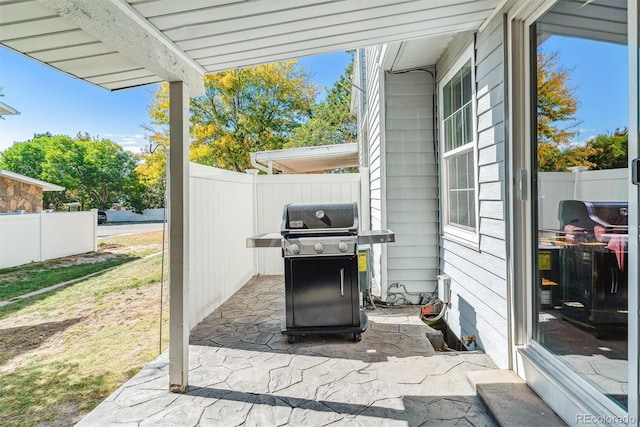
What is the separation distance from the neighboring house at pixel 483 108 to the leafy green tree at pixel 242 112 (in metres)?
12.4

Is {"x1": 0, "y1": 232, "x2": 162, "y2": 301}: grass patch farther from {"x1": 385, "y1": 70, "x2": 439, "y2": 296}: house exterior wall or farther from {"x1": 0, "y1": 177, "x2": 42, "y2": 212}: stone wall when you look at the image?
{"x1": 385, "y1": 70, "x2": 439, "y2": 296}: house exterior wall

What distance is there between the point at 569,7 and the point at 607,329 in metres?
1.64

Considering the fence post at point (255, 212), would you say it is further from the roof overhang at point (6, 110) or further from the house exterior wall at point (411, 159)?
the roof overhang at point (6, 110)

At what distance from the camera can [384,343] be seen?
3182mm

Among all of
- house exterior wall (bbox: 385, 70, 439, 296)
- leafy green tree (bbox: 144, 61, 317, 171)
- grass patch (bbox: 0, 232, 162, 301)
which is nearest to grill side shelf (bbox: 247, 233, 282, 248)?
house exterior wall (bbox: 385, 70, 439, 296)

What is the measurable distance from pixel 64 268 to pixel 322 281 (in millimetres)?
6764

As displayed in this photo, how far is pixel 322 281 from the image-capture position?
10.5 ft

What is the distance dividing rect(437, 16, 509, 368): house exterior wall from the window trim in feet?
0.17

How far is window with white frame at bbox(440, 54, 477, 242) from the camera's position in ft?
10.8

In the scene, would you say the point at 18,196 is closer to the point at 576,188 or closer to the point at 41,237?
the point at 41,237

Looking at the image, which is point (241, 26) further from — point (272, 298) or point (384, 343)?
point (272, 298)

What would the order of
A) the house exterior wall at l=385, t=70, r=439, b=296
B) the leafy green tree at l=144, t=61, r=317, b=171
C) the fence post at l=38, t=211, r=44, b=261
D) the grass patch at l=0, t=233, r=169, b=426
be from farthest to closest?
the leafy green tree at l=144, t=61, r=317, b=171 < the fence post at l=38, t=211, r=44, b=261 < the house exterior wall at l=385, t=70, r=439, b=296 < the grass patch at l=0, t=233, r=169, b=426

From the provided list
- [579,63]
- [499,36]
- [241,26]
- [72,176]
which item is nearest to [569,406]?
[579,63]

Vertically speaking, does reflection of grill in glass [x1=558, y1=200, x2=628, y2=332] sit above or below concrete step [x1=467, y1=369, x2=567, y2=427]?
above
